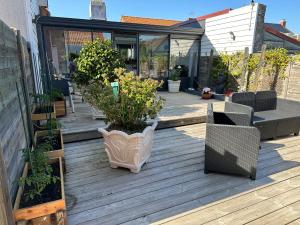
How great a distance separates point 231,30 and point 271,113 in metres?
4.18

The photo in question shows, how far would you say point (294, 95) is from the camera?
17.0 feet

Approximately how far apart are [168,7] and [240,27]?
837 cm

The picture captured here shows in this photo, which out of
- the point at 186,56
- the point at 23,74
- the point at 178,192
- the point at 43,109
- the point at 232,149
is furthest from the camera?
the point at 186,56

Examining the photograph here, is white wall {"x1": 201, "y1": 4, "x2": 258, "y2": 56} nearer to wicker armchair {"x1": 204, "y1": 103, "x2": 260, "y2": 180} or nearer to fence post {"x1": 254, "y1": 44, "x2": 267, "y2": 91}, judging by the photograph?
fence post {"x1": 254, "y1": 44, "x2": 267, "y2": 91}

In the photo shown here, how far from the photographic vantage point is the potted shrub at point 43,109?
3.24 metres

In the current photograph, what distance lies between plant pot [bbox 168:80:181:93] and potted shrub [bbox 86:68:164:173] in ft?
18.1

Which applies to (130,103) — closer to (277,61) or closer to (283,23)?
(277,61)

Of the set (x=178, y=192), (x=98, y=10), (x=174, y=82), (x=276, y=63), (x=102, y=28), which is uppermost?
(x=98, y=10)

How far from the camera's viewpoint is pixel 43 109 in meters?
3.71

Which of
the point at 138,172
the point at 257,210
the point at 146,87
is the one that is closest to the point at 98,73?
the point at 146,87

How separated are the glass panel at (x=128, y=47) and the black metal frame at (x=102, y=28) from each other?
0.18 meters

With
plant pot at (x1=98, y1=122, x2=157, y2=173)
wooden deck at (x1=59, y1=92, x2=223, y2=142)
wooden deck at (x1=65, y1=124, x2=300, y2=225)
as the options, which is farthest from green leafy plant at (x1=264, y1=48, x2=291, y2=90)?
plant pot at (x1=98, y1=122, x2=157, y2=173)

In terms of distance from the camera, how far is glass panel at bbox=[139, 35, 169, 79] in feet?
25.7

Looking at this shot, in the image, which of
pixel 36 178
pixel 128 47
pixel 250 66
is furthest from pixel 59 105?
pixel 250 66
